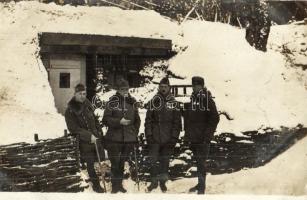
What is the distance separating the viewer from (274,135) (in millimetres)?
3000

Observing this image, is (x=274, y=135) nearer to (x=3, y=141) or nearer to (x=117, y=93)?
(x=117, y=93)

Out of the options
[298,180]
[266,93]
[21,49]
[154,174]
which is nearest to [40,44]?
[21,49]

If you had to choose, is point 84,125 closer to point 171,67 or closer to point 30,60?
point 30,60

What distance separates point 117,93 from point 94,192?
2.39 feet

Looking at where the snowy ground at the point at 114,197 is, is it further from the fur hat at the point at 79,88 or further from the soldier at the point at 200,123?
the fur hat at the point at 79,88

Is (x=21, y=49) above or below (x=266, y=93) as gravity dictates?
above

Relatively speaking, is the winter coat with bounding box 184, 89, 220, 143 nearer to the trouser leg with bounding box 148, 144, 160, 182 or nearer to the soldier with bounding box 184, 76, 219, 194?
the soldier with bounding box 184, 76, 219, 194

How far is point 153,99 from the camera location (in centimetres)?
288

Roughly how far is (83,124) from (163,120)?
1.86 ft

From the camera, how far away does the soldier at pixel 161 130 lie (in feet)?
9.29

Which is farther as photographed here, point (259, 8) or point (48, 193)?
point (259, 8)

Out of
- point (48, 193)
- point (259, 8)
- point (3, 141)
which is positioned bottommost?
point (48, 193)

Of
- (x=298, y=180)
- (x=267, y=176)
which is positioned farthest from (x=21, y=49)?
(x=298, y=180)

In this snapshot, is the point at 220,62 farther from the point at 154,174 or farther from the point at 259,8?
the point at 154,174
